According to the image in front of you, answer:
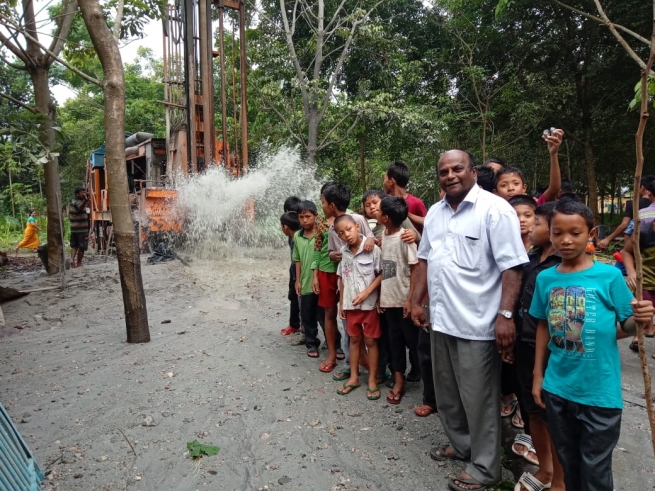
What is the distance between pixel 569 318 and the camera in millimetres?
1994

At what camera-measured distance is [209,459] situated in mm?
2799

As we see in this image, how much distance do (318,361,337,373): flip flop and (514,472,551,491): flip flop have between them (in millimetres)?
1935

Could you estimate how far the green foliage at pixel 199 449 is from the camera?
9.25ft

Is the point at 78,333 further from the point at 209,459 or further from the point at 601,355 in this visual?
the point at 601,355

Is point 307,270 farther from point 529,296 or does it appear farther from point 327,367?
point 529,296

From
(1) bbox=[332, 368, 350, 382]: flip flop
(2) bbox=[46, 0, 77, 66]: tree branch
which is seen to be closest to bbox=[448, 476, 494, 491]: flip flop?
(1) bbox=[332, 368, 350, 382]: flip flop

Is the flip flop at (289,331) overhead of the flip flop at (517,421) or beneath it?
overhead

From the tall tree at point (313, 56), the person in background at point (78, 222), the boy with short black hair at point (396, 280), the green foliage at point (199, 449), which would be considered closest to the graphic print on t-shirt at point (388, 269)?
the boy with short black hair at point (396, 280)

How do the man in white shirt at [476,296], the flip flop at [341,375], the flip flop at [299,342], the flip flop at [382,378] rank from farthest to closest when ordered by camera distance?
the flip flop at [299,342] < the flip flop at [341,375] < the flip flop at [382,378] < the man in white shirt at [476,296]

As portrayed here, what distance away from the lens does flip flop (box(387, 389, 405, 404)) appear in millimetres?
3434

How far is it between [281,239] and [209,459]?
810 cm

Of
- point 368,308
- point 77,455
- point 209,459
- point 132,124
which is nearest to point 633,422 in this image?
point 368,308

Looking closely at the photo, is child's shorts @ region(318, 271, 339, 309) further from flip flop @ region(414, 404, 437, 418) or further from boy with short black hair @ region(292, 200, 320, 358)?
flip flop @ region(414, 404, 437, 418)

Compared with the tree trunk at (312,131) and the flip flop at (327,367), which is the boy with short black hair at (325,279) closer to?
the flip flop at (327,367)
